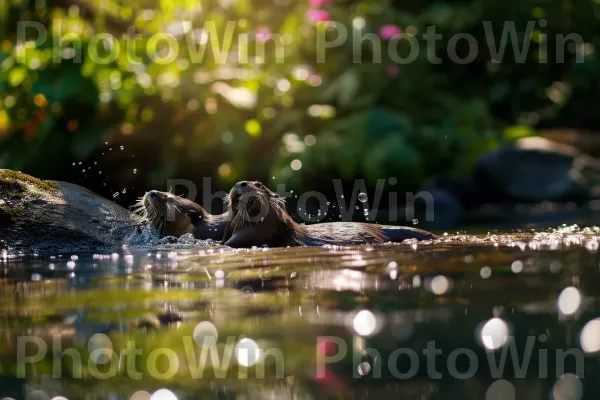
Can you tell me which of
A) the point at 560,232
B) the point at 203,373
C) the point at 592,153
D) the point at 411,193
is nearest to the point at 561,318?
the point at 203,373

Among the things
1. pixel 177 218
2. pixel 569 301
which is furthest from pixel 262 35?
pixel 569 301

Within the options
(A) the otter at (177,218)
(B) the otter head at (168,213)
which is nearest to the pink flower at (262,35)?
(A) the otter at (177,218)

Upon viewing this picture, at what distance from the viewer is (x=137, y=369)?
241cm

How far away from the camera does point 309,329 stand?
2863 millimetres

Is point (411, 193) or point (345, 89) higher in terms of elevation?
point (345, 89)

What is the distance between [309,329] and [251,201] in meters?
3.40

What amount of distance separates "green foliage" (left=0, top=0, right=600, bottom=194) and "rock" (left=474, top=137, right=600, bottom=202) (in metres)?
0.34

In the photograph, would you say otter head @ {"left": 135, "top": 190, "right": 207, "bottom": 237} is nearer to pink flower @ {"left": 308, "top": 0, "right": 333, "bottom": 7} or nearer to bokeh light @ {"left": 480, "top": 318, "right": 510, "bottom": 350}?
bokeh light @ {"left": 480, "top": 318, "right": 510, "bottom": 350}

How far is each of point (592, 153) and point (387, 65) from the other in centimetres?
413

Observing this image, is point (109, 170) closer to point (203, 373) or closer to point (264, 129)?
point (264, 129)

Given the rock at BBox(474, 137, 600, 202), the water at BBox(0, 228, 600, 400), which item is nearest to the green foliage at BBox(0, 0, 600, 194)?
the rock at BBox(474, 137, 600, 202)

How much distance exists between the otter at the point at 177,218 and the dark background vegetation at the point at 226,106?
3.27 m

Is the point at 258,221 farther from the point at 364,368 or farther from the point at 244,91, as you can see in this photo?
the point at 244,91

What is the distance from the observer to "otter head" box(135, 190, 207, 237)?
677 centimetres
